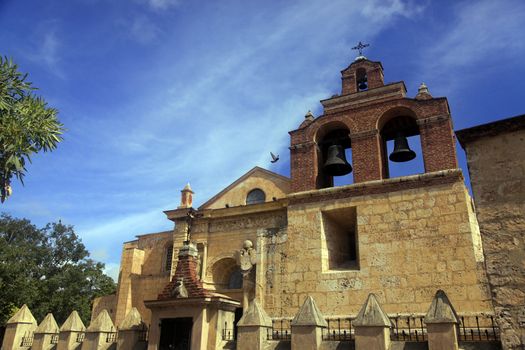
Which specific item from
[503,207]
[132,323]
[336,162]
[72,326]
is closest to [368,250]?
[336,162]

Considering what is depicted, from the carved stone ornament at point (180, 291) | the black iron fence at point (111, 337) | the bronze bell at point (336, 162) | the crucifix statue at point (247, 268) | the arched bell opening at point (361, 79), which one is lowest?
the black iron fence at point (111, 337)

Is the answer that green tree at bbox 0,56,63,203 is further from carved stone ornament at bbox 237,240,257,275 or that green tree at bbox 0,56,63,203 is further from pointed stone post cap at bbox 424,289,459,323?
pointed stone post cap at bbox 424,289,459,323

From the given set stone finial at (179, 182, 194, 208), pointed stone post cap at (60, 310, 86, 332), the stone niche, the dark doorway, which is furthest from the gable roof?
the dark doorway

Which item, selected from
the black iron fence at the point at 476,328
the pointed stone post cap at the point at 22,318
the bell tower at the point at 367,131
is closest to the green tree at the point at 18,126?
the pointed stone post cap at the point at 22,318

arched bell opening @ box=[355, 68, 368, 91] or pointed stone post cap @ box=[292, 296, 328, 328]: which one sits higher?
arched bell opening @ box=[355, 68, 368, 91]

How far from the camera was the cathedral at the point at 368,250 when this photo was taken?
835 centimetres

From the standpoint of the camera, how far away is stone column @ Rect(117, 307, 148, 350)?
480 inches

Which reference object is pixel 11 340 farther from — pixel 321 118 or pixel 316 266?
pixel 321 118

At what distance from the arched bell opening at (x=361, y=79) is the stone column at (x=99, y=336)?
457 inches

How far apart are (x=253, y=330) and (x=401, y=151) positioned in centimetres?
762

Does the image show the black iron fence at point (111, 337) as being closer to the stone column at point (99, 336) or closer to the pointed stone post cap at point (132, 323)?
the stone column at point (99, 336)

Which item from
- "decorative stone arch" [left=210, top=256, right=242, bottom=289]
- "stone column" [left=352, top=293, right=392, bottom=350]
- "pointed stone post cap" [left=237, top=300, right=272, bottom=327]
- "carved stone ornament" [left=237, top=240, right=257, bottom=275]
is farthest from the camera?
"decorative stone arch" [left=210, top=256, right=242, bottom=289]

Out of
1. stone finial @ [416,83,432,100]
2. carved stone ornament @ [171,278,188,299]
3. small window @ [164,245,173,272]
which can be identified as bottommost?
carved stone ornament @ [171,278,188,299]

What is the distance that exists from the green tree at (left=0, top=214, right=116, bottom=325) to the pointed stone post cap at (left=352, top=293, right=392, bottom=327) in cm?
2345
